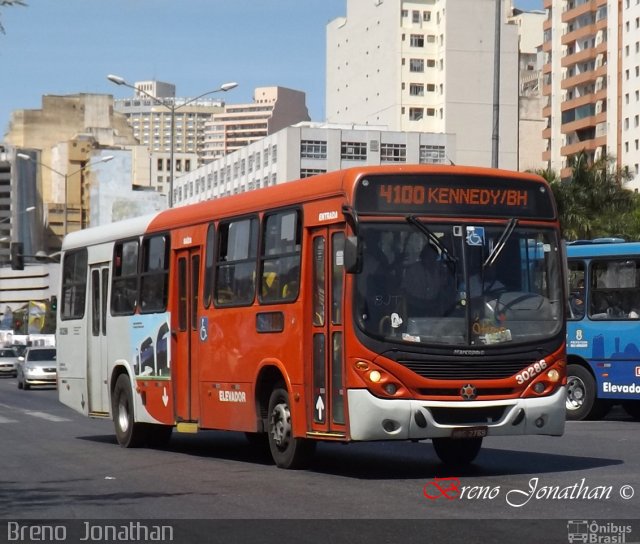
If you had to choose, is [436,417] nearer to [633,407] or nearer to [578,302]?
[578,302]

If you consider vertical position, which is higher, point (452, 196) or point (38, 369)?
point (452, 196)

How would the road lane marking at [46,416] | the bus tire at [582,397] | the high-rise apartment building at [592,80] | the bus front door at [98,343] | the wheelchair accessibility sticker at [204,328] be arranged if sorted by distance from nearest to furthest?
Result: 1. the wheelchair accessibility sticker at [204,328]
2. the bus front door at [98,343]
3. the bus tire at [582,397]
4. the road lane marking at [46,416]
5. the high-rise apartment building at [592,80]

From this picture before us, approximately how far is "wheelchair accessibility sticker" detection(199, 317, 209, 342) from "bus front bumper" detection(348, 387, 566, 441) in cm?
383

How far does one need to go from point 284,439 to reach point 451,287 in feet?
8.40

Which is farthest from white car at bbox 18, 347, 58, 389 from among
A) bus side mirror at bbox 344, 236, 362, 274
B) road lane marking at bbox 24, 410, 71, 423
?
bus side mirror at bbox 344, 236, 362, 274

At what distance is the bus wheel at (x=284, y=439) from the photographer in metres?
15.0

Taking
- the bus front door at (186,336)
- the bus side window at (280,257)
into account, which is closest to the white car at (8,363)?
the bus front door at (186,336)

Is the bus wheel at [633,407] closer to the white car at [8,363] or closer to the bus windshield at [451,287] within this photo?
the bus windshield at [451,287]

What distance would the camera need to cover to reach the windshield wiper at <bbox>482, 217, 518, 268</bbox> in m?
14.2

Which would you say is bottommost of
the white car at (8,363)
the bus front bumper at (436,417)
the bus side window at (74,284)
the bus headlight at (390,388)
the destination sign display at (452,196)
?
the white car at (8,363)

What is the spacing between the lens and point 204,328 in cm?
1738

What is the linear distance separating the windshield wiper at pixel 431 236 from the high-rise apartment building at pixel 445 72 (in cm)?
12522

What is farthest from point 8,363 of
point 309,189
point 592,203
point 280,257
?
point 309,189
